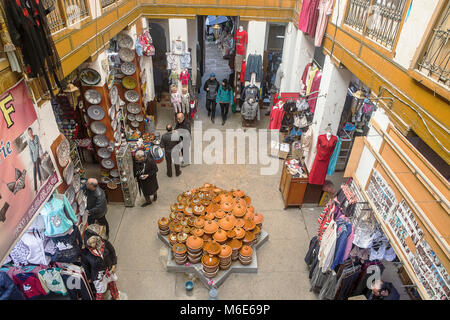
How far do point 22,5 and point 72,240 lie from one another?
10.4 ft

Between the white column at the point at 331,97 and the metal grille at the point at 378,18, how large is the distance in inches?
39.2

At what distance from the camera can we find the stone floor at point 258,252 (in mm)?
5401

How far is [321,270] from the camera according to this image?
198 inches

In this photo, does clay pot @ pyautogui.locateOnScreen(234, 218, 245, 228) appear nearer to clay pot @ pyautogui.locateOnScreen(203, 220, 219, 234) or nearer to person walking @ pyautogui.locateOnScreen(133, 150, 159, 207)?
clay pot @ pyautogui.locateOnScreen(203, 220, 219, 234)

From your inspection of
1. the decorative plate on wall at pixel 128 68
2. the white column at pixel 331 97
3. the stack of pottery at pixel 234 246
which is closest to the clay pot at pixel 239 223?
the stack of pottery at pixel 234 246

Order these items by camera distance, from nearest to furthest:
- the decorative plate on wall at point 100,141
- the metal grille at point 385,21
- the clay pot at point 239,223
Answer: the metal grille at point 385,21
the clay pot at point 239,223
the decorative plate on wall at point 100,141

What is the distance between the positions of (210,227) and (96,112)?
11.1 feet

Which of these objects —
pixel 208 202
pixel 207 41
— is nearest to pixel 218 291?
pixel 208 202

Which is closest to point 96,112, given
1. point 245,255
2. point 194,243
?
point 194,243

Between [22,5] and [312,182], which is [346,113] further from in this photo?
[22,5]

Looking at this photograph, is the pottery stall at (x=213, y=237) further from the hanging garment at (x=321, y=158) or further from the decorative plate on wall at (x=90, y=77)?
the decorative plate on wall at (x=90, y=77)

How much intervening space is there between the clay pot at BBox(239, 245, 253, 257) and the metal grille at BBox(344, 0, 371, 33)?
426cm

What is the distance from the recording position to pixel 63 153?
4.48 metres

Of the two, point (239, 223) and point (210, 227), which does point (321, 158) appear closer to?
point (239, 223)
